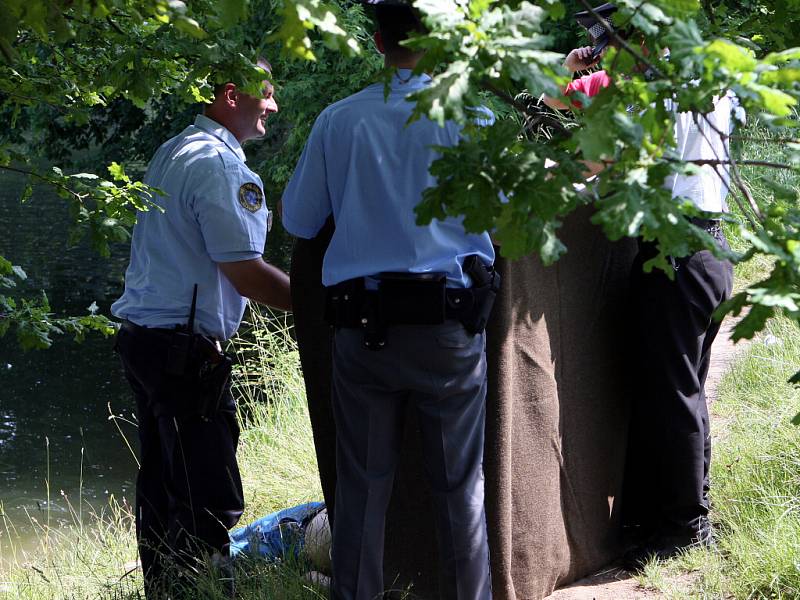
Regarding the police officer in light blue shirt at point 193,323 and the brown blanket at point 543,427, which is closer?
the brown blanket at point 543,427

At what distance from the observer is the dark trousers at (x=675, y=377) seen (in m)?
3.52

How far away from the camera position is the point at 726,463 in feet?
13.6

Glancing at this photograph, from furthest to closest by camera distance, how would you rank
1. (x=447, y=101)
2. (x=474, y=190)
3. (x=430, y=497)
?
(x=430, y=497) < (x=474, y=190) < (x=447, y=101)

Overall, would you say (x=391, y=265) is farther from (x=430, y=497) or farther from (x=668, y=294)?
(x=668, y=294)

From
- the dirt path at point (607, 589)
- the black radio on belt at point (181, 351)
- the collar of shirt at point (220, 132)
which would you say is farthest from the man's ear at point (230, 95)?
the dirt path at point (607, 589)

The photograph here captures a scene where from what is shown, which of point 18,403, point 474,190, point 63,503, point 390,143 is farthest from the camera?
point 18,403

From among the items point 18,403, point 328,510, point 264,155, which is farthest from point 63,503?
point 264,155

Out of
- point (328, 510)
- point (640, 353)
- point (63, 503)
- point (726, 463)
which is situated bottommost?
point (63, 503)

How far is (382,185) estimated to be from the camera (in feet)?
9.03

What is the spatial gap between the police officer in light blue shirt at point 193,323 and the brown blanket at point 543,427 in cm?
36

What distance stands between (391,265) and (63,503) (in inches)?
212

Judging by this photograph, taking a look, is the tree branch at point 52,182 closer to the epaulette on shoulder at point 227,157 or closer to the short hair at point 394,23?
the epaulette on shoulder at point 227,157

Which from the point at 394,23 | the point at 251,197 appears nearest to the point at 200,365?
the point at 251,197

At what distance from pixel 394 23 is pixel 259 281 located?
101cm
